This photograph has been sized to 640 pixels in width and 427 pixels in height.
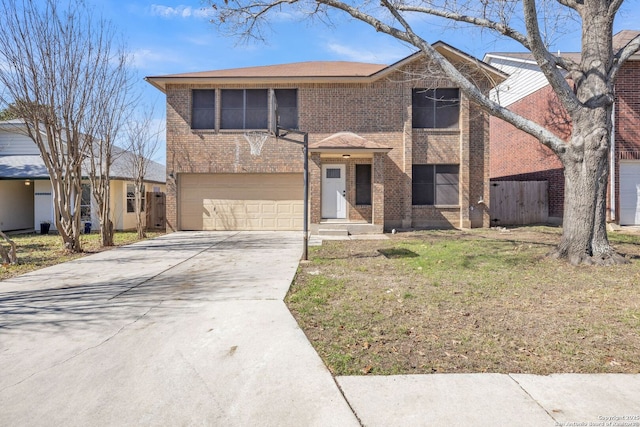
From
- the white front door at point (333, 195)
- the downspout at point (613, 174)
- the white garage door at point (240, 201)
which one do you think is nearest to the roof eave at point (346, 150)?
the white front door at point (333, 195)

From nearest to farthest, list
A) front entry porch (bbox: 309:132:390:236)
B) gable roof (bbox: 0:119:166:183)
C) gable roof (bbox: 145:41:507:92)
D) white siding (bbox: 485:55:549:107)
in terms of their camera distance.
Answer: front entry porch (bbox: 309:132:390:236) < gable roof (bbox: 145:41:507:92) < gable roof (bbox: 0:119:166:183) < white siding (bbox: 485:55:549:107)

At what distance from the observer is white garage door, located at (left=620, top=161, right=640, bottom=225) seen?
13.8 meters

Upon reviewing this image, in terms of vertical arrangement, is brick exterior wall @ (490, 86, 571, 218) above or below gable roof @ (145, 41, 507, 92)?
below

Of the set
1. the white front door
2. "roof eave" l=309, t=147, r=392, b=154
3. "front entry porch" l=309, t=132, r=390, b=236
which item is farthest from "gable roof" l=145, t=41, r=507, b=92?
the white front door

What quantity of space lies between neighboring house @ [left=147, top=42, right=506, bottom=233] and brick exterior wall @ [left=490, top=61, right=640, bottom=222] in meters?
3.47

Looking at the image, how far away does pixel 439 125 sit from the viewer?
15.0m

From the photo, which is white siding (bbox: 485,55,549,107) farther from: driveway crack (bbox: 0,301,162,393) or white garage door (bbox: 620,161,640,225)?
→ driveway crack (bbox: 0,301,162,393)

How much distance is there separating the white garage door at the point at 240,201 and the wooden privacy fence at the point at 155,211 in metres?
3.06

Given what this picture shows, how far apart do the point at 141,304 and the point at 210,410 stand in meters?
3.08

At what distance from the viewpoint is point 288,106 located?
15094 mm

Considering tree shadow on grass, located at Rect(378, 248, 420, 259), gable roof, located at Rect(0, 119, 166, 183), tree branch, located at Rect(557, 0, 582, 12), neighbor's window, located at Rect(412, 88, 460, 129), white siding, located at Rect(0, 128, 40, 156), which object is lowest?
tree shadow on grass, located at Rect(378, 248, 420, 259)

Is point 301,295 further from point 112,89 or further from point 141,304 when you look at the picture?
point 112,89

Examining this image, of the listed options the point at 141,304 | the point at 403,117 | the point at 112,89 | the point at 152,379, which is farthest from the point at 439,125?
the point at 152,379

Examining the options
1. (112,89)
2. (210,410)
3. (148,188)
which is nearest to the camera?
(210,410)
